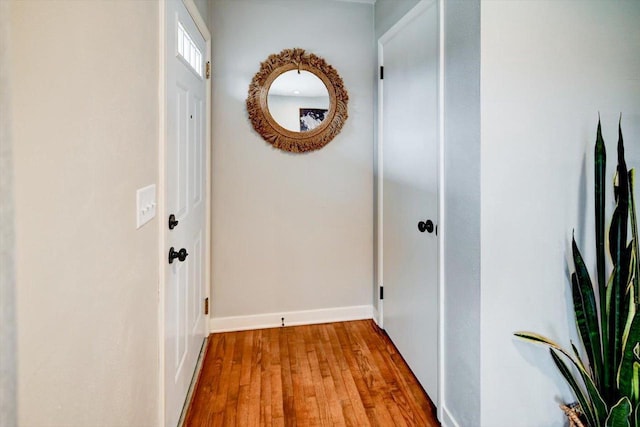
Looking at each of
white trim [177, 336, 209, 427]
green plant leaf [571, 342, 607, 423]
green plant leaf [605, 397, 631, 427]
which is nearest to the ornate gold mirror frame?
white trim [177, 336, 209, 427]

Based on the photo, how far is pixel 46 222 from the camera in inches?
23.6

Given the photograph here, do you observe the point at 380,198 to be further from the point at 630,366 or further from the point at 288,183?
the point at 630,366

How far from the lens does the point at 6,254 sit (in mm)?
503

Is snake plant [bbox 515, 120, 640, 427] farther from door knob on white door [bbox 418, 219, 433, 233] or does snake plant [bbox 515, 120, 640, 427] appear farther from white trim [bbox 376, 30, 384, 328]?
white trim [bbox 376, 30, 384, 328]

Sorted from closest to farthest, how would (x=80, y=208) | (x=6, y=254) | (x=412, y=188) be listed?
(x=6, y=254) → (x=80, y=208) → (x=412, y=188)

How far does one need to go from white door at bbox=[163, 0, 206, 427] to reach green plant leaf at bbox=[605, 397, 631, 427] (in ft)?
5.10

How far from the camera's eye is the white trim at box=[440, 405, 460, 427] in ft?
5.20

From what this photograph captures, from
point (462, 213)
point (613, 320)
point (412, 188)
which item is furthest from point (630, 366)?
point (412, 188)

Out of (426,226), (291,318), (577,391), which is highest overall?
(426,226)

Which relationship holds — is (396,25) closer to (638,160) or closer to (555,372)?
(638,160)

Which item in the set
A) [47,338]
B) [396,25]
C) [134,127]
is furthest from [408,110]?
[47,338]

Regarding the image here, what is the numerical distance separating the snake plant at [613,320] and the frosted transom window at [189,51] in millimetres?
1745

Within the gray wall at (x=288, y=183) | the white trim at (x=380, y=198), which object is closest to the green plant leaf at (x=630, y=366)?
the white trim at (x=380, y=198)

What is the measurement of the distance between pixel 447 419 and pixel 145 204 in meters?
1.56
